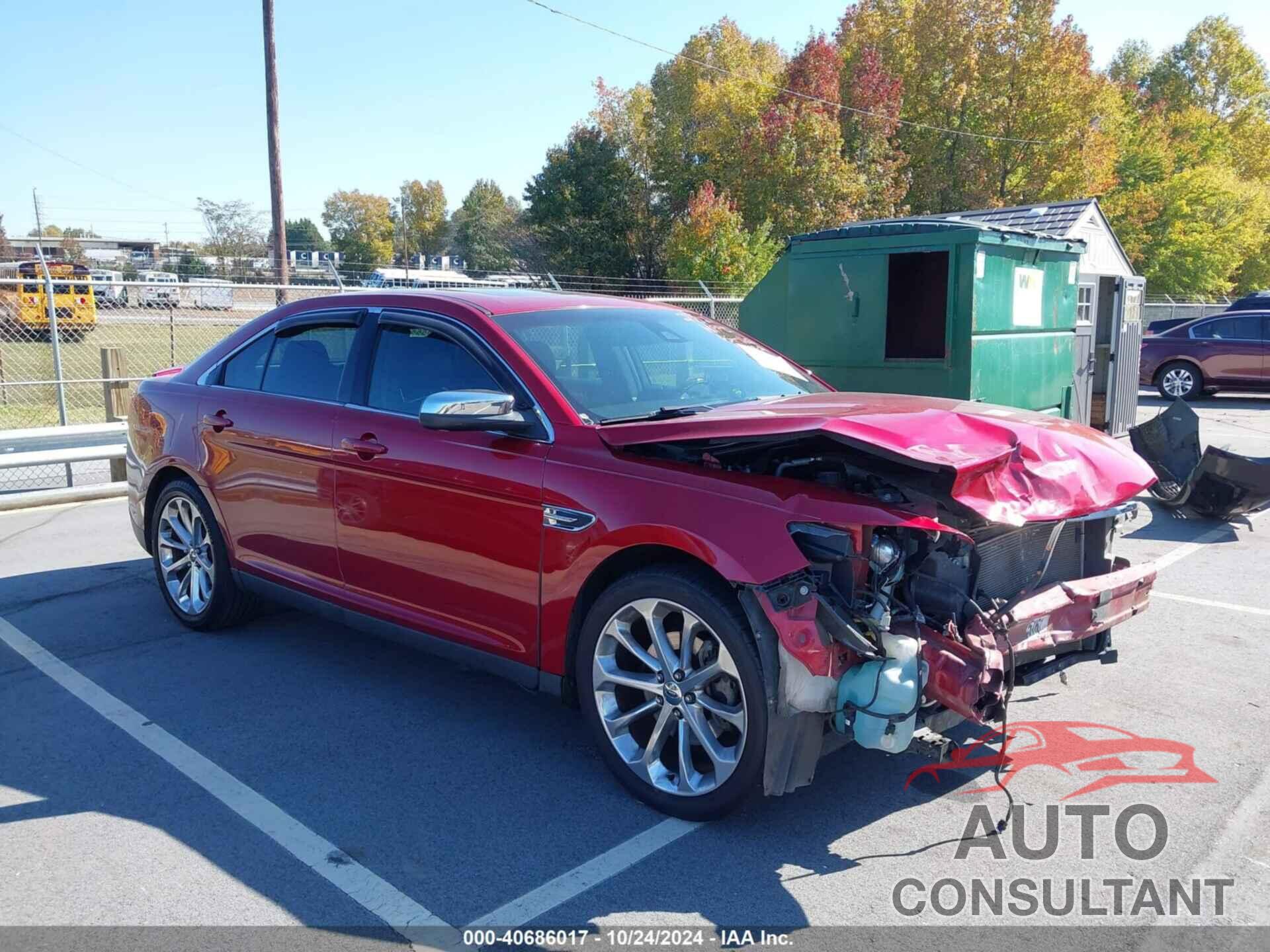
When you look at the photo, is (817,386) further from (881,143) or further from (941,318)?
(881,143)

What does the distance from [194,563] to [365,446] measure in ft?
5.86

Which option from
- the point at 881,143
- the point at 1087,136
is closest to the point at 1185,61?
the point at 1087,136

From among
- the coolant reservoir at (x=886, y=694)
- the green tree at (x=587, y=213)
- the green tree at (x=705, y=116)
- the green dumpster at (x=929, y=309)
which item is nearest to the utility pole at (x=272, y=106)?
the green dumpster at (x=929, y=309)

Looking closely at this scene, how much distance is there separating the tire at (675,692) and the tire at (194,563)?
8.37 ft

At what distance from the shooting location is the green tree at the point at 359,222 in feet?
319

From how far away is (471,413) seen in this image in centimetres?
381

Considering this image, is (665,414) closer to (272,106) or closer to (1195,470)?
(1195,470)

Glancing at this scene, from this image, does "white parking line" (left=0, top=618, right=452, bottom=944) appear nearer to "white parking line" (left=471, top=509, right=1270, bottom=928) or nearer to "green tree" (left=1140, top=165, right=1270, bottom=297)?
"white parking line" (left=471, top=509, right=1270, bottom=928)

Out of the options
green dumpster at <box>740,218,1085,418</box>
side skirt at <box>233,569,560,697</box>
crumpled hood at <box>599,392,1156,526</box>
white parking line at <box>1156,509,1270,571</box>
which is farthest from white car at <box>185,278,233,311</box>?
crumpled hood at <box>599,392,1156,526</box>

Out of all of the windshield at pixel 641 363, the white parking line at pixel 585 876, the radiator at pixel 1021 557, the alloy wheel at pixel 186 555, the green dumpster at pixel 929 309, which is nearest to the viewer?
the white parking line at pixel 585 876

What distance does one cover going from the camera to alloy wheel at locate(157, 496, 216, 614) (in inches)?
219

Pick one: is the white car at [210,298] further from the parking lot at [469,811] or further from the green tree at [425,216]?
the green tree at [425,216]

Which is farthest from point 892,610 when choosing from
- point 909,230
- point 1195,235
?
point 1195,235

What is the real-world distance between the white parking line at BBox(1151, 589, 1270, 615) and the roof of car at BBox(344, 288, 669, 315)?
148 inches
